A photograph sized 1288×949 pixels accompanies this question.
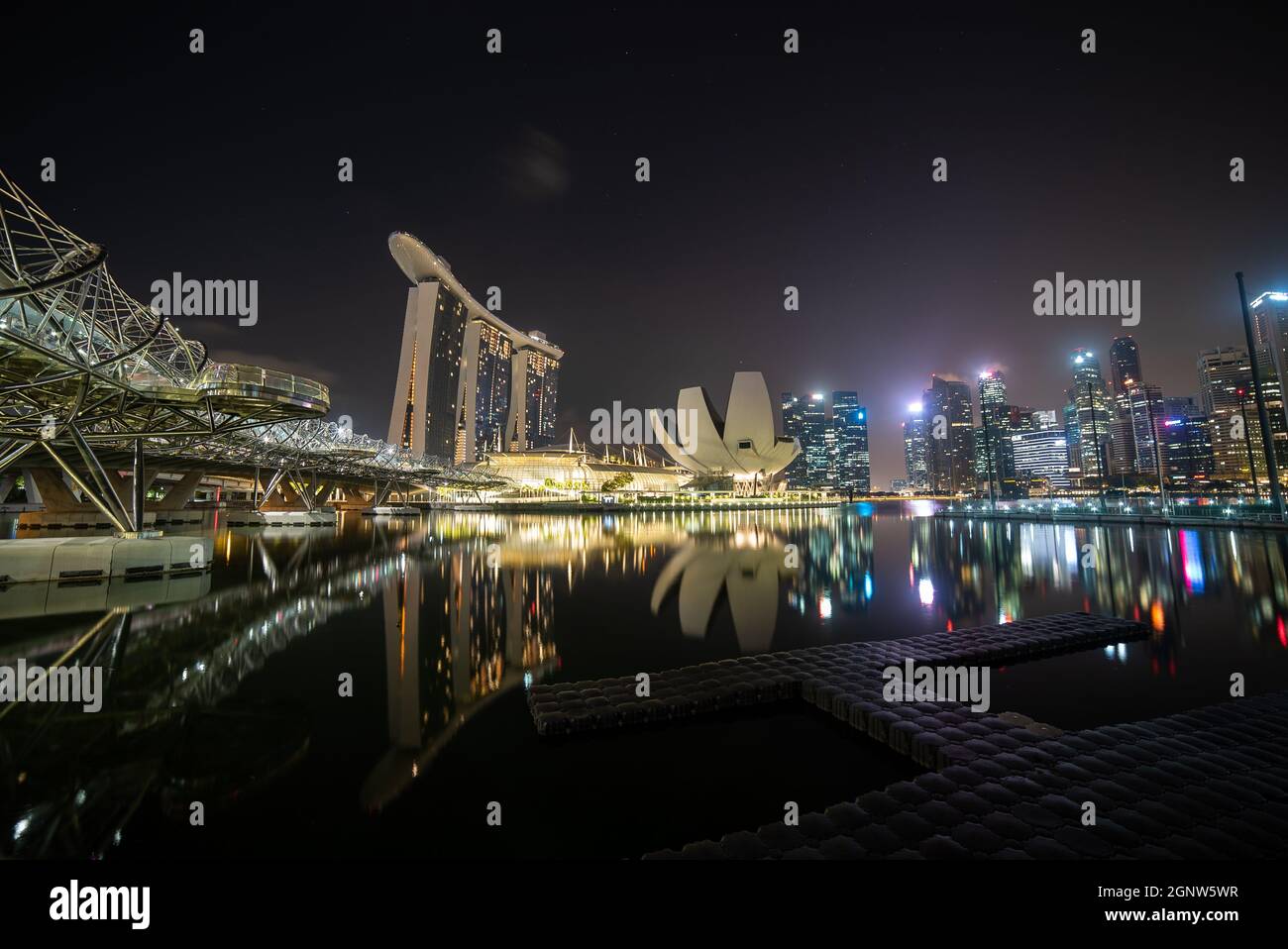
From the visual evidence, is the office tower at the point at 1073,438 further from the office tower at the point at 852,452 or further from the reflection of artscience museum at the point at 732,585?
the reflection of artscience museum at the point at 732,585

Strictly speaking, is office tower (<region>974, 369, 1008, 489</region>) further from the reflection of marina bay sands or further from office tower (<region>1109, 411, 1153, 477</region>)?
the reflection of marina bay sands

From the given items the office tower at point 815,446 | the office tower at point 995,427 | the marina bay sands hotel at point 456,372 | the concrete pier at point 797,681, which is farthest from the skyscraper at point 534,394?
the concrete pier at point 797,681

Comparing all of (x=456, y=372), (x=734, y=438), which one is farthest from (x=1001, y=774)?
(x=456, y=372)

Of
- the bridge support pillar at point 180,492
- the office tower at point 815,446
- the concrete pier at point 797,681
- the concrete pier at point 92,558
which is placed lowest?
the concrete pier at point 797,681

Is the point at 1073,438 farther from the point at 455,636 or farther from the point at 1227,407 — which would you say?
the point at 455,636

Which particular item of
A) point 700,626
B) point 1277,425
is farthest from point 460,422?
point 1277,425
